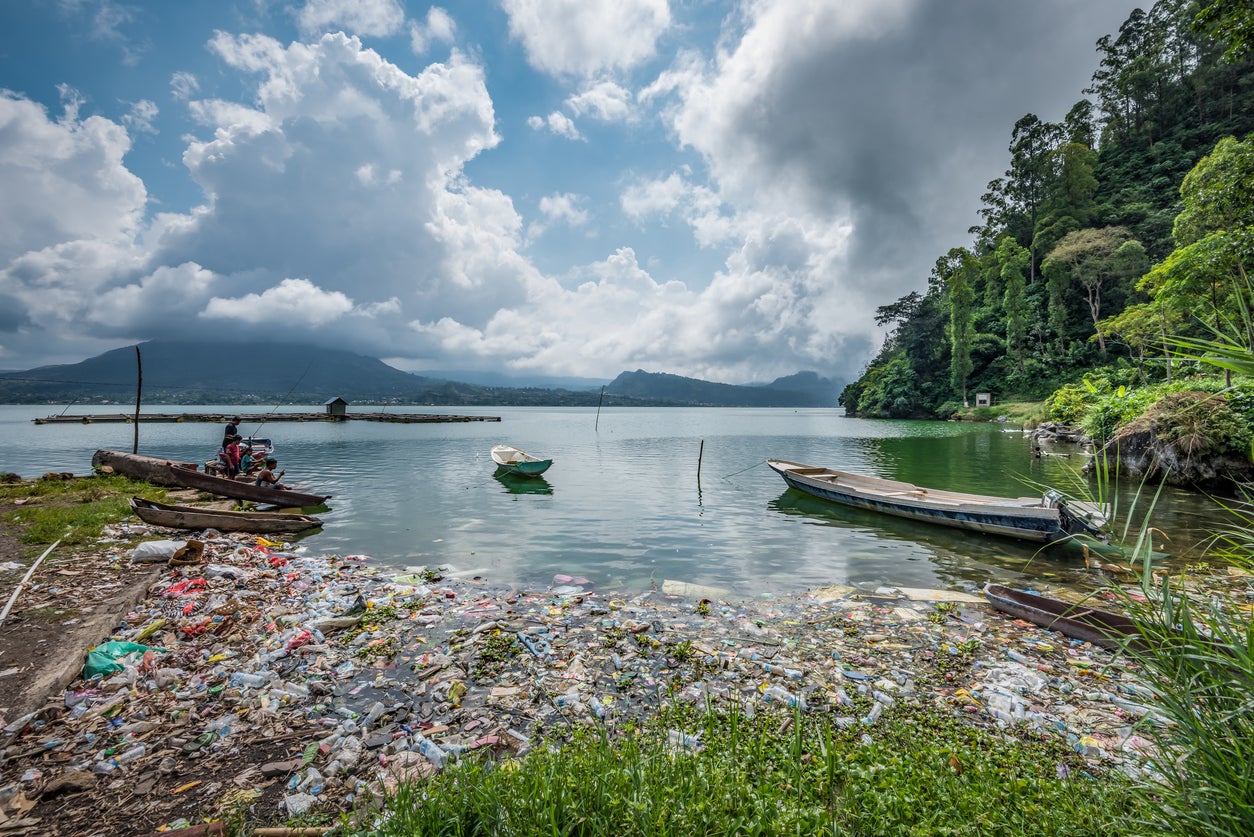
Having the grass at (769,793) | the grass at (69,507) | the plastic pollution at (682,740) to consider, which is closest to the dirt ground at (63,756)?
the grass at (769,793)

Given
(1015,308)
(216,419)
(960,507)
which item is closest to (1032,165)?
(1015,308)

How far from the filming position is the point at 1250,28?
1244cm

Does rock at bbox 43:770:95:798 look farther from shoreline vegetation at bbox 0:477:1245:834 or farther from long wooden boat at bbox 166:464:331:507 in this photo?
long wooden boat at bbox 166:464:331:507

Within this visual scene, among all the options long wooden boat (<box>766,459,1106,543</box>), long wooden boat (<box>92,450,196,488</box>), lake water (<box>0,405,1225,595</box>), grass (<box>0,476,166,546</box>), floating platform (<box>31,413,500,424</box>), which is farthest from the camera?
floating platform (<box>31,413,500,424</box>)

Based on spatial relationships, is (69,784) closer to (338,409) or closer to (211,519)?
(211,519)

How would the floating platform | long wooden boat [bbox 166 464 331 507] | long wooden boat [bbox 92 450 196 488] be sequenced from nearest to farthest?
long wooden boat [bbox 166 464 331 507]
long wooden boat [bbox 92 450 196 488]
the floating platform

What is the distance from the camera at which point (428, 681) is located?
6180 mm

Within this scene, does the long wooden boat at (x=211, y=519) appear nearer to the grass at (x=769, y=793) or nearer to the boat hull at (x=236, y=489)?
the boat hull at (x=236, y=489)

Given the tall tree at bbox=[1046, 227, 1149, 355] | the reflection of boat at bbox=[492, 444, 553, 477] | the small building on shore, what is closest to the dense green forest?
the tall tree at bbox=[1046, 227, 1149, 355]

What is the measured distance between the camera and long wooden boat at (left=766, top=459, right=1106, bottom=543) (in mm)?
12680

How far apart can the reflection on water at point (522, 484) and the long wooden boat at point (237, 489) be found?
8.40 metres

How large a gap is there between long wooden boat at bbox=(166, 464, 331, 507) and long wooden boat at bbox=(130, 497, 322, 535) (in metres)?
2.82

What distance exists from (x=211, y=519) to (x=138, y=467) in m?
11.0

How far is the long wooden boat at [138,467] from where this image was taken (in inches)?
747
